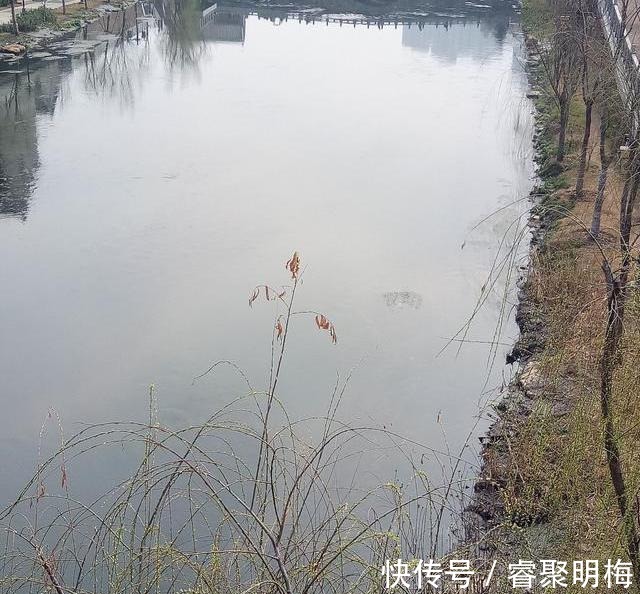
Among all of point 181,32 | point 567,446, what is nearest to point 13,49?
point 181,32

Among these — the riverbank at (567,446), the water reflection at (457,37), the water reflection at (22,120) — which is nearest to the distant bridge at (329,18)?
the water reflection at (457,37)

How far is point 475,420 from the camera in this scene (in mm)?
5574

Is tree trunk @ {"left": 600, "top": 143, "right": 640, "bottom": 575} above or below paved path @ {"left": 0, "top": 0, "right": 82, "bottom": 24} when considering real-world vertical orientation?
below

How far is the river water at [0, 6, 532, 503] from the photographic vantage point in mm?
5875

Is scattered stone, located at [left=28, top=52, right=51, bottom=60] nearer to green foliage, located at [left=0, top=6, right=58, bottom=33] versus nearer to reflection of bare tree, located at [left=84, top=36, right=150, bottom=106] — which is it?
reflection of bare tree, located at [left=84, top=36, right=150, bottom=106]

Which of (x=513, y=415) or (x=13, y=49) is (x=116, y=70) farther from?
(x=513, y=415)

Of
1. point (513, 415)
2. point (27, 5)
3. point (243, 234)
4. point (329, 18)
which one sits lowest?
point (513, 415)

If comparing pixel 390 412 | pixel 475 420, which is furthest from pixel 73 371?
pixel 475 420

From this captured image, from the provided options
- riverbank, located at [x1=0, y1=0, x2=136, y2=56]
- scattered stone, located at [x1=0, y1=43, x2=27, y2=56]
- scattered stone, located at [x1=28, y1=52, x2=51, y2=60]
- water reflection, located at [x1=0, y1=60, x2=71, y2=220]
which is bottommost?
water reflection, located at [x1=0, y1=60, x2=71, y2=220]

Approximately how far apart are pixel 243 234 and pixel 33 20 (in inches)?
487

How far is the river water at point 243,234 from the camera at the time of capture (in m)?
5.88

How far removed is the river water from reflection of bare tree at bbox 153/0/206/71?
1.71 ft

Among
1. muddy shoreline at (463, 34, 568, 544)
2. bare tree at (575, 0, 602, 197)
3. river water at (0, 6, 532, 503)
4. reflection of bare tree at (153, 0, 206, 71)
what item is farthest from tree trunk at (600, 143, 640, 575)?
reflection of bare tree at (153, 0, 206, 71)

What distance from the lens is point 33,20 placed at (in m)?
18.2
